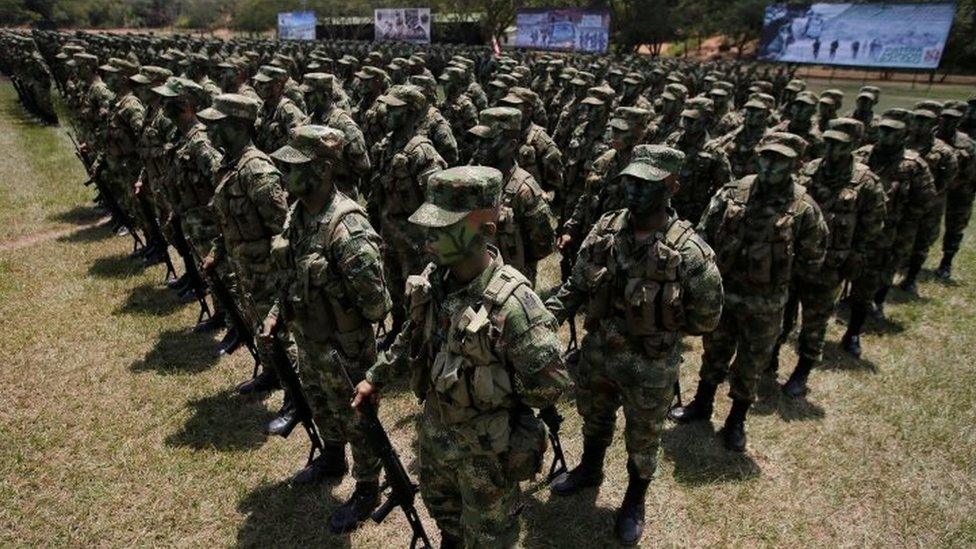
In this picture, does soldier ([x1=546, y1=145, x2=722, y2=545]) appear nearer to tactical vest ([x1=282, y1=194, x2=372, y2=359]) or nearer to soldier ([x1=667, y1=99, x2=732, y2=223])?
tactical vest ([x1=282, y1=194, x2=372, y2=359])

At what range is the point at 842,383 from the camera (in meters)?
6.63

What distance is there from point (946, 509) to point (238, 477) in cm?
624

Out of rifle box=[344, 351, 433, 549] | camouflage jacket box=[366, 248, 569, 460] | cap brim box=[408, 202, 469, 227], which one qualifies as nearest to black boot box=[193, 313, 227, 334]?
rifle box=[344, 351, 433, 549]

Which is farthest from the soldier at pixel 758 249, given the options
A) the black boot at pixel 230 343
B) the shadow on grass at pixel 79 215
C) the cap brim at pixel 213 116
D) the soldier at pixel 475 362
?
the shadow on grass at pixel 79 215

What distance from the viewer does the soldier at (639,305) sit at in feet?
12.2

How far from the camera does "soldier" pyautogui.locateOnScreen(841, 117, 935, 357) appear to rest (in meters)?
7.18

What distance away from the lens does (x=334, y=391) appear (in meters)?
4.19

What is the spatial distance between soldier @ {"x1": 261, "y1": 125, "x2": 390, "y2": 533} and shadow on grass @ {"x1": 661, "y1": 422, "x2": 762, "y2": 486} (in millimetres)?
2842

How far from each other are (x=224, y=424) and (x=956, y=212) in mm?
11522

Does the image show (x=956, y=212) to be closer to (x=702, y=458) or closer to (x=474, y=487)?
(x=702, y=458)

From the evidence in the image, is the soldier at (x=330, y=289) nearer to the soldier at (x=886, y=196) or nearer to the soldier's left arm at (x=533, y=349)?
the soldier's left arm at (x=533, y=349)

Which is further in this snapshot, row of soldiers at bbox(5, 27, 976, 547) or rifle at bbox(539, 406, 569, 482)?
rifle at bbox(539, 406, 569, 482)

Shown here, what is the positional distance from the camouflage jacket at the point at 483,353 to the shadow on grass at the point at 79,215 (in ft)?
37.8

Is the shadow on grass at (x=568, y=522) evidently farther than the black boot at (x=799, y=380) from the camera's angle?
No
